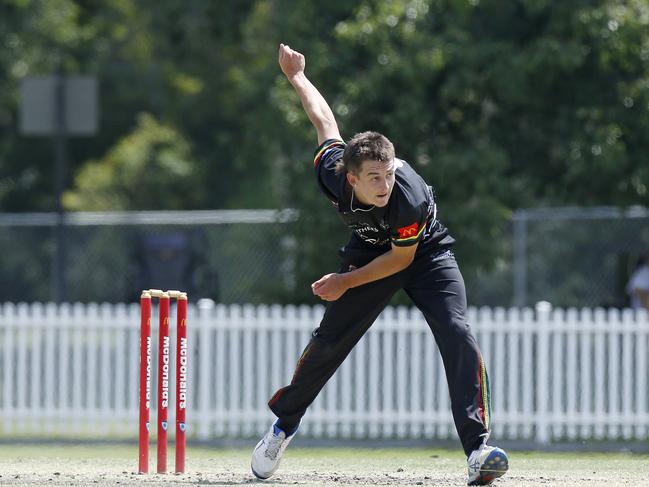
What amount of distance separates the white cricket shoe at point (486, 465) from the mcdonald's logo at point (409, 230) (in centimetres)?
102

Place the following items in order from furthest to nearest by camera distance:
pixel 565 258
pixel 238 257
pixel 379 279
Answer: pixel 238 257 < pixel 565 258 < pixel 379 279

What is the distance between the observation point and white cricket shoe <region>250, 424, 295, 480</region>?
21.6 feet

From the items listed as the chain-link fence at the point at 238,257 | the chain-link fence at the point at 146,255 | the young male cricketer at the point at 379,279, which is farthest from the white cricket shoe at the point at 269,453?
the chain-link fence at the point at 146,255

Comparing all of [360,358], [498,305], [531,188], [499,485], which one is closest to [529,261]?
[498,305]

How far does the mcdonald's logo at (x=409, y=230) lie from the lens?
6.11m

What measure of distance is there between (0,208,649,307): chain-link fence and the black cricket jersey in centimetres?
572

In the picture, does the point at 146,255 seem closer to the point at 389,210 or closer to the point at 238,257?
the point at 238,257

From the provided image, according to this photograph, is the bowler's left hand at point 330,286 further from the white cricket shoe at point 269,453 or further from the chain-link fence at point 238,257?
the chain-link fence at point 238,257

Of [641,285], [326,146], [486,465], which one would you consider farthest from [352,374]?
[486,465]

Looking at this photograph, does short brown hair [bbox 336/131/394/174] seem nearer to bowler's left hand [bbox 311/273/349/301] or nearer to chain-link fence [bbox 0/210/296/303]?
bowler's left hand [bbox 311/273/349/301]

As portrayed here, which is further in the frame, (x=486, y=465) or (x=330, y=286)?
(x=330, y=286)

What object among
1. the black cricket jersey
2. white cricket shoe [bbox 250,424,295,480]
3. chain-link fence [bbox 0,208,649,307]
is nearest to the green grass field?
white cricket shoe [bbox 250,424,295,480]

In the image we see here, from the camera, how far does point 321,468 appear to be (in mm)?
7562

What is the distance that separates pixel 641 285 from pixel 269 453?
21.7 ft
